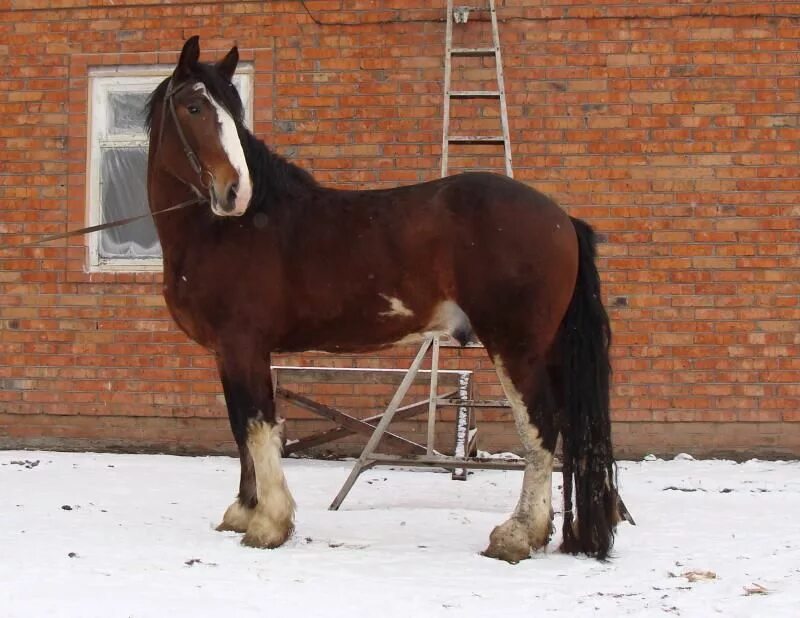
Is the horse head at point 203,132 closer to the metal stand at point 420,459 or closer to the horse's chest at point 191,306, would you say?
the horse's chest at point 191,306

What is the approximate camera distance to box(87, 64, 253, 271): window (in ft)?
25.5

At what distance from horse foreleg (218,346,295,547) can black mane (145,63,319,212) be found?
2.66ft

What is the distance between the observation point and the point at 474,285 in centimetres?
419

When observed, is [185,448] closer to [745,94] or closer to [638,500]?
[638,500]

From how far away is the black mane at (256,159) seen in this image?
14.3 feet

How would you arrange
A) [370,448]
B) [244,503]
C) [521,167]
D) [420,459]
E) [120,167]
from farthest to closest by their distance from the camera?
[120,167] < [521,167] < [370,448] < [420,459] < [244,503]

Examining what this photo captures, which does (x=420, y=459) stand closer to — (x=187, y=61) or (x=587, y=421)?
(x=587, y=421)

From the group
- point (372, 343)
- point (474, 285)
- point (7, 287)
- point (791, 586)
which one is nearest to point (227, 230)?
point (372, 343)

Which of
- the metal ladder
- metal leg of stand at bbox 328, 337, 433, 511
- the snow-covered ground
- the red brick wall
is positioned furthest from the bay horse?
the red brick wall

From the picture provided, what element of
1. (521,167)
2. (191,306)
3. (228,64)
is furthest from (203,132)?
(521,167)

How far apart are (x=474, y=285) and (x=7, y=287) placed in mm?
5203

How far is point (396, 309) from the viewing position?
14.2 ft

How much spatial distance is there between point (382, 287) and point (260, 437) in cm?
94

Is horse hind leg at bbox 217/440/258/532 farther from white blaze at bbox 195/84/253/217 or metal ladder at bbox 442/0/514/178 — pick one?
metal ladder at bbox 442/0/514/178
